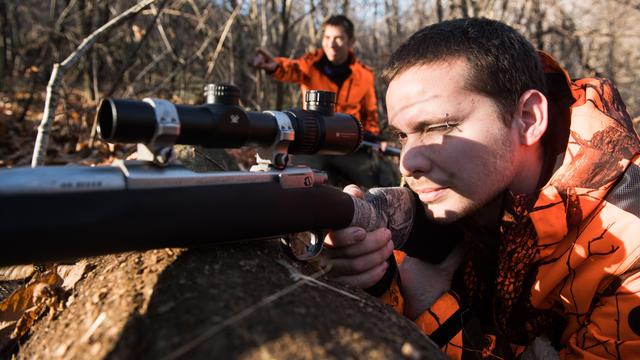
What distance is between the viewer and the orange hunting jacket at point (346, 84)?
822 centimetres

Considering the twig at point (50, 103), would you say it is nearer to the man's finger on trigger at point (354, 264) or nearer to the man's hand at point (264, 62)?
the man's finger on trigger at point (354, 264)

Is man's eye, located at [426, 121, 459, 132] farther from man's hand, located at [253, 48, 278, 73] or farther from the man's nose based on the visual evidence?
man's hand, located at [253, 48, 278, 73]

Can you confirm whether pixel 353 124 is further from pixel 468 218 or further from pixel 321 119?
pixel 468 218

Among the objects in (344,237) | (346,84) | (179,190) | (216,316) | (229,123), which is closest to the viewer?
(216,316)

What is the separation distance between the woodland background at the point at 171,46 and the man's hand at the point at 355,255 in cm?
523

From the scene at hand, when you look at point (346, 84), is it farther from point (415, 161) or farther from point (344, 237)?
point (344, 237)

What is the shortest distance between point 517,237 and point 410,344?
1.22 meters

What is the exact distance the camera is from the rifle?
142 cm

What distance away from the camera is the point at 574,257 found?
2.33m

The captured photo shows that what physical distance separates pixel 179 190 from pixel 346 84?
23.1 ft

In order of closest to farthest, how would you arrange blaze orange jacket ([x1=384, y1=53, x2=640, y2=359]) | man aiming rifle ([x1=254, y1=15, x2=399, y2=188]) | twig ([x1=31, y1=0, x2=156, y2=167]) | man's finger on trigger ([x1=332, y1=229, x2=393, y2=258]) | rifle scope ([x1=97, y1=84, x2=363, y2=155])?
rifle scope ([x1=97, y1=84, x2=363, y2=155]) < blaze orange jacket ([x1=384, y1=53, x2=640, y2=359]) < man's finger on trigger ([x1=332, y1=229, x2=393, y2=258]) < twig ([x1=31, y1=0, x2=156, y2=167]) < man aiming rifle ([x1=254, y1=15, x2=399, y2=188])

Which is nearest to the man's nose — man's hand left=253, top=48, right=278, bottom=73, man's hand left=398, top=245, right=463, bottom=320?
man's hand left=398, top=245, right=463, bottom=320

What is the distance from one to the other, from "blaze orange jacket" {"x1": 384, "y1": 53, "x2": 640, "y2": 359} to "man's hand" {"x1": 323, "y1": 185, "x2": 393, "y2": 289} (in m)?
0.33

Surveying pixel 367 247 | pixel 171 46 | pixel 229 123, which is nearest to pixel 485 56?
pixel 367 247
